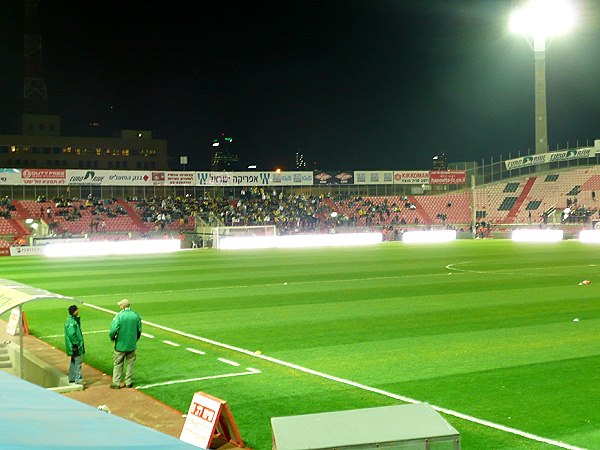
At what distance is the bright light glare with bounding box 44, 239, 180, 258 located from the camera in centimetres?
5656

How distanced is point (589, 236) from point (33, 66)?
95183 mm

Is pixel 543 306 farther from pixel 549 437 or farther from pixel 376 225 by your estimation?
pixel 376 225

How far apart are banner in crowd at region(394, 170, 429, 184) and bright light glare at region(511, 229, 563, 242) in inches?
601

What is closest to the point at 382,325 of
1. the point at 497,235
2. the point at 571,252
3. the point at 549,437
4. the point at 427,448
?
the point at 549,437

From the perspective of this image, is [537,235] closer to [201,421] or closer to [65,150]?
[201,421]

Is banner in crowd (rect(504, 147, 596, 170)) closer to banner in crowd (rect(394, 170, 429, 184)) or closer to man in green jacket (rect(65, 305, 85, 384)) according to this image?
banner in crowd (rect(394, 170, 429, 184))

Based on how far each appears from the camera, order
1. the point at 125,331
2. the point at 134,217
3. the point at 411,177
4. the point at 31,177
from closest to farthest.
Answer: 1. the point at 125,331
2. the point at 31,177
3. the point at 134,217
4. the point at 411,177

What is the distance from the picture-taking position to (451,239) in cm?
7412

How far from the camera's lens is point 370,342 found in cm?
1728

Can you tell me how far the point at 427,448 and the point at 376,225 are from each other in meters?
75.3

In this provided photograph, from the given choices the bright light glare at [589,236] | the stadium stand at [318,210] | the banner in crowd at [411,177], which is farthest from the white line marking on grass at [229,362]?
the banner in crowd at [411,177]

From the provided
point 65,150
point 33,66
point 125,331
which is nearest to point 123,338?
point 125,331

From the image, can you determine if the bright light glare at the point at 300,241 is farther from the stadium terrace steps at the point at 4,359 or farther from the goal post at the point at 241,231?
the stadium terrace steps at the point at 4,359

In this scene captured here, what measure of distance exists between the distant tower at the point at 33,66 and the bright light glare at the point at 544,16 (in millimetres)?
68169
